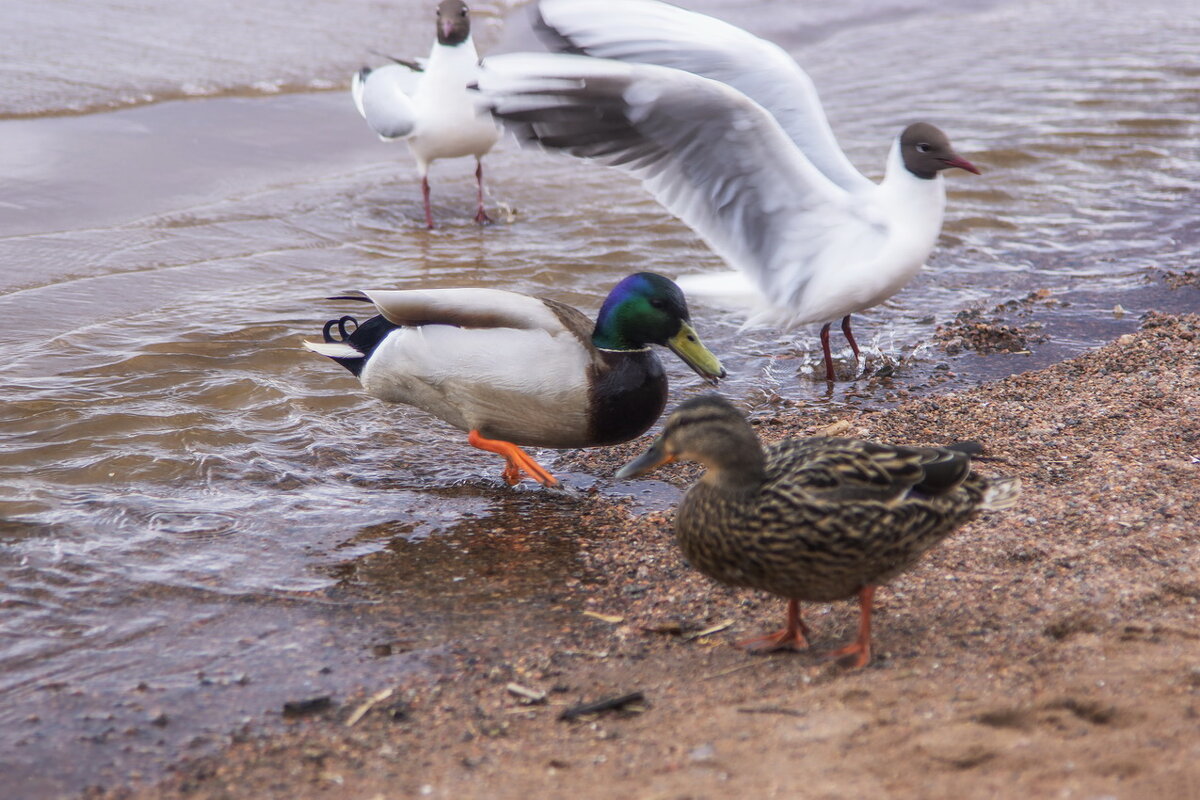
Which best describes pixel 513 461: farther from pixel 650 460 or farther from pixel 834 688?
pixel 834 688

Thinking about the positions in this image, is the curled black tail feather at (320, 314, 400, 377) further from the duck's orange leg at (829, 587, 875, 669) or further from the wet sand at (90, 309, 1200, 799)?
the duck's orange leg at (829, 587, 875, 669)

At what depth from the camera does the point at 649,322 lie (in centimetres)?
482

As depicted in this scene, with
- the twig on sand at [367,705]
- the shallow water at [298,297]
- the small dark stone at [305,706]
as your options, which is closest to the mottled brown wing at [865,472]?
the shallow water at [298,297]

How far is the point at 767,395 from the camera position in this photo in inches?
243

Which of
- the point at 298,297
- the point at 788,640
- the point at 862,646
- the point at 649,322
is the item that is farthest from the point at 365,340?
the point at 862,646

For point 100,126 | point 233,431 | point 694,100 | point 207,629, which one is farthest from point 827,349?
point 100,126

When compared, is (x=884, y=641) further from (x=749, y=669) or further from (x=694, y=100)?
(x=694, y=100)

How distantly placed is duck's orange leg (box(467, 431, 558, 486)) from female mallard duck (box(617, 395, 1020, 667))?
4.76 feet

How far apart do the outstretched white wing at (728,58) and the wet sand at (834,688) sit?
2230 millimetres

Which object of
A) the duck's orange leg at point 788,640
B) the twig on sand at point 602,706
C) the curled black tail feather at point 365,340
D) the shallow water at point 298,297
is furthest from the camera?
the curled black tail feather at point 365,340

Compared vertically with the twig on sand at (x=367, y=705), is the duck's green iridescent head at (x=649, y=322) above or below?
above

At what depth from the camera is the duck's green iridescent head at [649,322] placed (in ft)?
15.8

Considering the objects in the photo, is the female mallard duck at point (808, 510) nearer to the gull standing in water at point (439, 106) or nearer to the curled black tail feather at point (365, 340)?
the curled black tail feather at point (365, 340)

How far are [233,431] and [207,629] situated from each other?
1.83 metres
